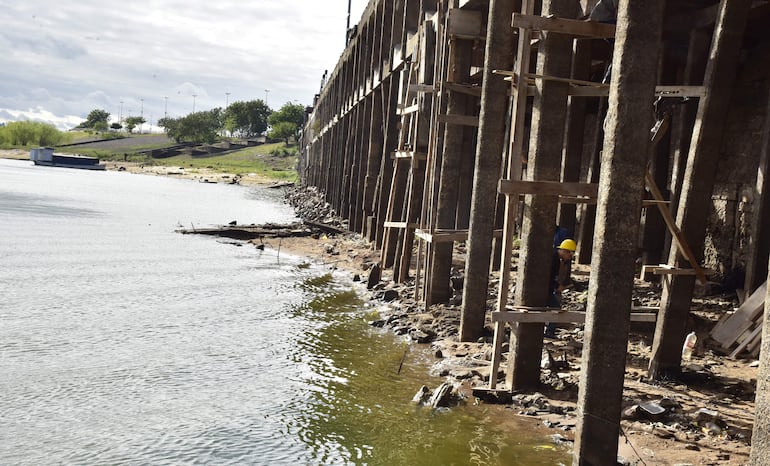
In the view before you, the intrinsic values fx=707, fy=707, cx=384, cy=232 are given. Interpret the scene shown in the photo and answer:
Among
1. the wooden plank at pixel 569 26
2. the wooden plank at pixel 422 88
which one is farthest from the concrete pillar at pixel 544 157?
the wooden plank at pixel 422 88

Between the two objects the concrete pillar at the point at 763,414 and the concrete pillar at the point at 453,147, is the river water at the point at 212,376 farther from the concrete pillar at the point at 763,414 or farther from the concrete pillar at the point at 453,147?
the concrete pillar at the point at 763,414

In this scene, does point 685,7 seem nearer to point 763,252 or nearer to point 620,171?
point 763,252

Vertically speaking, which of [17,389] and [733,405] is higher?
[733,405]

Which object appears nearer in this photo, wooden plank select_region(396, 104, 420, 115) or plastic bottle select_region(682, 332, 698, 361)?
plastic bottle select_region(682, 332, 698, 361)

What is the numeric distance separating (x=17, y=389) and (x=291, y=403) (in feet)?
11.1

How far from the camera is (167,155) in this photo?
11150 cm

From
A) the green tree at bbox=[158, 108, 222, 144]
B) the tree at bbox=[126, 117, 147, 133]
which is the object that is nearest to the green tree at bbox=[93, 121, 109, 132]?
the tree at bbox=[126, 117, 147, 133]

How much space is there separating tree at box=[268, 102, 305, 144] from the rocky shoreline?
352 ft

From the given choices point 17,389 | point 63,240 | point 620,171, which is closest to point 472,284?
point 620,171

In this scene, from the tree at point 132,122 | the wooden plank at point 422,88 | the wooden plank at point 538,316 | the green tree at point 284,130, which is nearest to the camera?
the wooden plank at point 538,316

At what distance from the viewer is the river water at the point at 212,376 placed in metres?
6.93

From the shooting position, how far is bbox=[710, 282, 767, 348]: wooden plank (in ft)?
28.6

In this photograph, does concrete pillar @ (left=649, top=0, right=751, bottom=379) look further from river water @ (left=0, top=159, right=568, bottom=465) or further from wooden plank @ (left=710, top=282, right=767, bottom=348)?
river water @ (left=0, top=159, right=568, bottom=465)

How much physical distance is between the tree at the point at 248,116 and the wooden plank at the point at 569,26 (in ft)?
439
